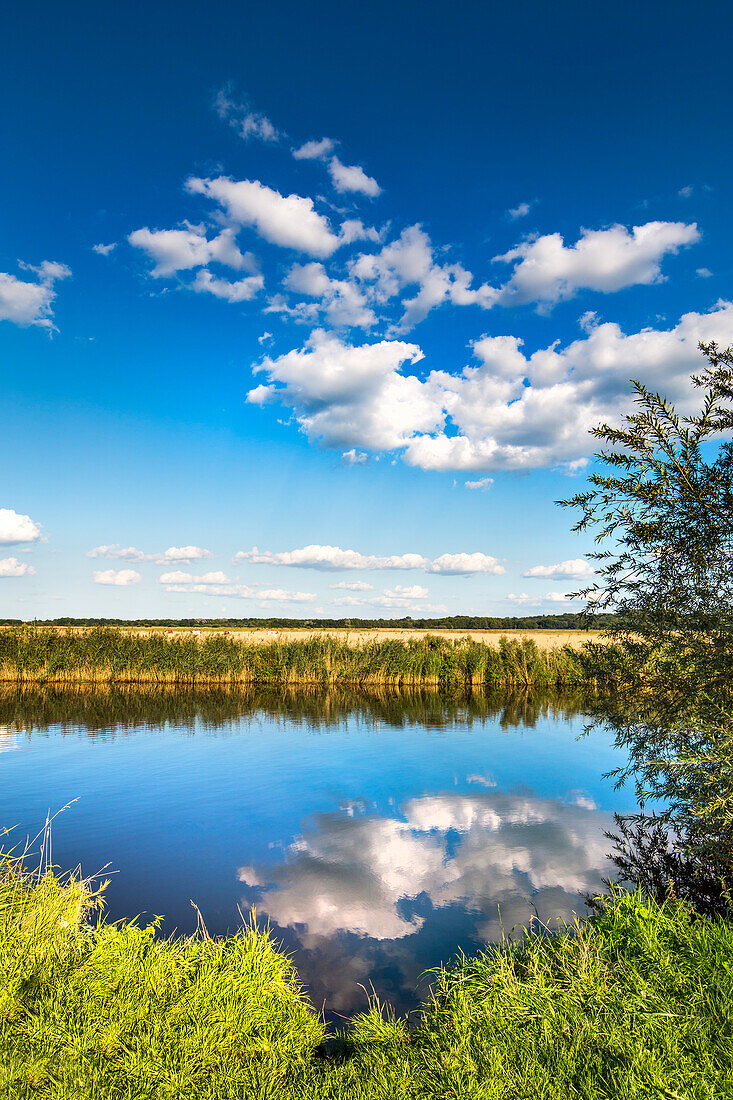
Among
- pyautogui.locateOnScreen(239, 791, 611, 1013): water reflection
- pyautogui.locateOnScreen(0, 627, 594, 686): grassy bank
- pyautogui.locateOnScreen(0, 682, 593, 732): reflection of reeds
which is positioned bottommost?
pyautogui.locateOnScreen(0, 682, 593, 732): reflection of reeds

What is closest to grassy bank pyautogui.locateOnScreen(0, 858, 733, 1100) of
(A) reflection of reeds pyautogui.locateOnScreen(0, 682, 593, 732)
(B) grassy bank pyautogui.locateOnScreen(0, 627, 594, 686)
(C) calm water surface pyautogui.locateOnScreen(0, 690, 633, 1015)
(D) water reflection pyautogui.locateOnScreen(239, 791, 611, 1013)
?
(D) water reflection pyautogui.locateOnScreen(239, 791, 611, 1013)

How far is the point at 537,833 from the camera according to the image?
38.2 ft

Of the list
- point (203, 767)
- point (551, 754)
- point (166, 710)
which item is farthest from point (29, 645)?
point (551, 754)

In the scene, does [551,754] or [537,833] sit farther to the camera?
[551,754]

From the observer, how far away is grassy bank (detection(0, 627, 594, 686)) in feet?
105

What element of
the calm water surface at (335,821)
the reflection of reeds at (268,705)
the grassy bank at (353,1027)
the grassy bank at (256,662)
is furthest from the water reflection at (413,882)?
the grassy bank at (256,662)

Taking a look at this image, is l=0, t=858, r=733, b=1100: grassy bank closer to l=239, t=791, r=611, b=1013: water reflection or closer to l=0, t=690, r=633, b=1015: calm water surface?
l=239, t=791, r=611, b=1013: water reflection

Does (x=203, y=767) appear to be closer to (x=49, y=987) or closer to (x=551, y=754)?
(x=551, y=754)

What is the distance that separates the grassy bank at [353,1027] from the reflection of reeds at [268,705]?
17.2 meters

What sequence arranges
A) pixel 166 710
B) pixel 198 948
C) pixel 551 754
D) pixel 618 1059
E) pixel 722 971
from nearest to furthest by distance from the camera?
1. pixel 618 1059
2. pixel 722 971
3. pixel 198 948
4. pixel 551 754
5. pixel 166 710

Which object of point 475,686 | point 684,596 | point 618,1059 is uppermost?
point 684,596

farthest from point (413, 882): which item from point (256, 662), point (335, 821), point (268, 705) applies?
point (256, 662)

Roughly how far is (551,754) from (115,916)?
1425 centimetres

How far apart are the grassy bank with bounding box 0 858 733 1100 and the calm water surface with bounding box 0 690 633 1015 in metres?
1.66
